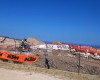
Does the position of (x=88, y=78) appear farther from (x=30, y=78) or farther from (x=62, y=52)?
(x=62, y=52)

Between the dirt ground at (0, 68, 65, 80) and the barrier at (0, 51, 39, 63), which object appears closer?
the dirt ground at (0, 68, 65, 80)

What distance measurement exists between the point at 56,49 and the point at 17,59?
13790mm

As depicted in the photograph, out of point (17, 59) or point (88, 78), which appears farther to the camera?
point (17, 59)

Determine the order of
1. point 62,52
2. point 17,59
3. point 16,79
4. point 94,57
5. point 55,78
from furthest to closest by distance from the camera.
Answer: point 62,52
point 94,57
point 17,59
point 55,78
point 16,79

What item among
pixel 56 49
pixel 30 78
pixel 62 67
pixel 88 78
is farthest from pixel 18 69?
pixel 56 49

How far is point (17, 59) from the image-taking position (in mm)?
23578

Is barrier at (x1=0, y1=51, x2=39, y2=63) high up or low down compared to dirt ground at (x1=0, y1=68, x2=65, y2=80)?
up

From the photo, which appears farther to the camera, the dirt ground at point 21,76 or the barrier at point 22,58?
the barrier at point 22,58

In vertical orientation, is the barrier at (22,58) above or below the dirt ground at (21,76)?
above

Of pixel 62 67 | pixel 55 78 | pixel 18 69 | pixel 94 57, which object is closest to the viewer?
pixel 55 78

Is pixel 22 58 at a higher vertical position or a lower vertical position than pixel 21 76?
higher

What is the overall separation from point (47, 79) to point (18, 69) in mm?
3583

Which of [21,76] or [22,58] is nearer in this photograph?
[21,76]

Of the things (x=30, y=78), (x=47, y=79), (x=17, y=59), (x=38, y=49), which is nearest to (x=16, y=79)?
(x=30, y=78)
